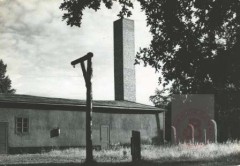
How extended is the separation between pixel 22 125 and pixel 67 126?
358cm

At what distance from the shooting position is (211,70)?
1373cm

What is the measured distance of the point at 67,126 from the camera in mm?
28359

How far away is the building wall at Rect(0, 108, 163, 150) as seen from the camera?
84.5 feet

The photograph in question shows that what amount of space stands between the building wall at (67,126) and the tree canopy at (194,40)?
1393cm

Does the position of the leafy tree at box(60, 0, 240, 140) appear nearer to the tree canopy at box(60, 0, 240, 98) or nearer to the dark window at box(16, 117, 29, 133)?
the tree canopy at box(60, 0, 240, 98)

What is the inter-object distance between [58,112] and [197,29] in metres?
16.4

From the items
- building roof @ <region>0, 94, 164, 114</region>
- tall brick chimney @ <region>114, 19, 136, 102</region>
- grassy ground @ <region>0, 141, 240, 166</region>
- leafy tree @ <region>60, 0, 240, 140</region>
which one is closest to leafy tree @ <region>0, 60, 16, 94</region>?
tall brick chimney @ <region>114, 19, 136, 102</region>

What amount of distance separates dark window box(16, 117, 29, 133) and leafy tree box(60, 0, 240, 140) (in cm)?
1361

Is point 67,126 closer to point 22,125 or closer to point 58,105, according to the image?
point 58,105

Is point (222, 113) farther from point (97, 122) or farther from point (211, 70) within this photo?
point (211, 70)

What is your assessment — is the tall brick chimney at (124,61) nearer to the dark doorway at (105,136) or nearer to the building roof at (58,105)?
the building roof at (58,105)

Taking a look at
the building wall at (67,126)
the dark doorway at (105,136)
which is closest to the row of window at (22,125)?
the building wall at (67,126)

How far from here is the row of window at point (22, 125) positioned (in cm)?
2589

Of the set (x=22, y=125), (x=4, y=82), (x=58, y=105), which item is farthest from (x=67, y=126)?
(x=4, y=82)
